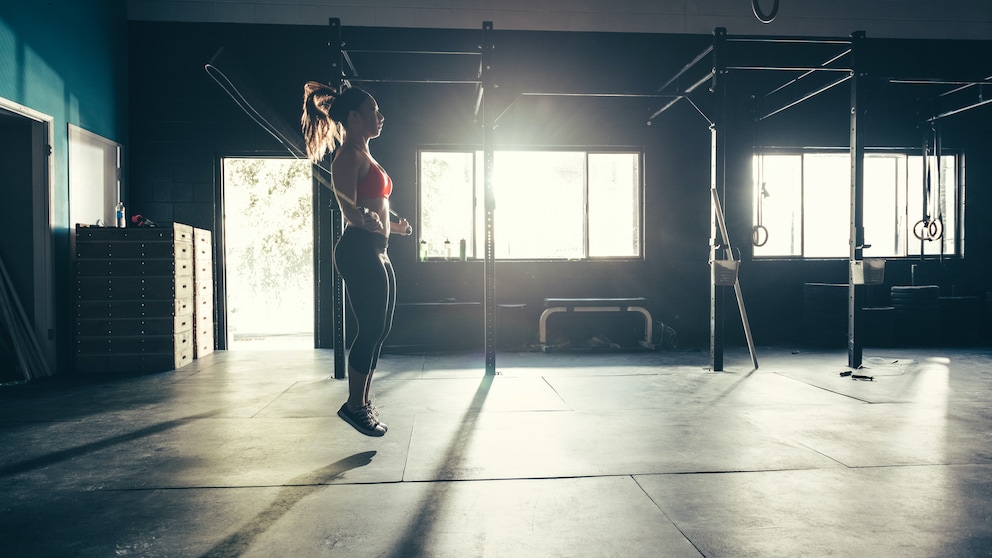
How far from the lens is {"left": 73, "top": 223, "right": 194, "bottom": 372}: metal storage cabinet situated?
504 cm

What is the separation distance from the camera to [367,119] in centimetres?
297

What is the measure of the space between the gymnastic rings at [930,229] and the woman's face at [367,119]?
266 inches

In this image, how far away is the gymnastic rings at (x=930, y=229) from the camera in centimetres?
675

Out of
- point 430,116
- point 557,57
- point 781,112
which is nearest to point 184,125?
point 430,116

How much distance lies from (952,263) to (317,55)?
338 inches

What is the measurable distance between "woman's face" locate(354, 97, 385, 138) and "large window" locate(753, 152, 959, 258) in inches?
232

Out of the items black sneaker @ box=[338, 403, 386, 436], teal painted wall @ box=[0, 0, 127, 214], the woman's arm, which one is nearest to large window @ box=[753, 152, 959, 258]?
the woman's arm

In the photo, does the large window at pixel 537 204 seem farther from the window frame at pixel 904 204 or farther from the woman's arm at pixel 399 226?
the woman's arm at pixel 399 226

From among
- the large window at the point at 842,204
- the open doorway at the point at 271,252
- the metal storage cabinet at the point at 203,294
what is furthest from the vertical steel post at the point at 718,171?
the open doorway at the point at 271,252

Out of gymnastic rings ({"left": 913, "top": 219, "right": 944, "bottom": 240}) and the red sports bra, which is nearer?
the red sports bra

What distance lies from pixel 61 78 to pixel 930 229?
9.54m

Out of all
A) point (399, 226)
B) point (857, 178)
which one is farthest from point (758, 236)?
point (399, 226)

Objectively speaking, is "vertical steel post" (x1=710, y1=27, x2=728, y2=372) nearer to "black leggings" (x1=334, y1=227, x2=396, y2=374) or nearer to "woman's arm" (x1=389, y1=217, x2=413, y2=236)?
"woman's arm" (x1=389, y1=217, x2=413, y2=236)

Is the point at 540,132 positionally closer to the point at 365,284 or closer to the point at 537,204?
the point at 537,204
